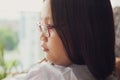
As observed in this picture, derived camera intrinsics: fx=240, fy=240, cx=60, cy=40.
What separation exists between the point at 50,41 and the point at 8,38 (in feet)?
6.27

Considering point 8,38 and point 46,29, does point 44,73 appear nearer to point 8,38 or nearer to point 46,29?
point 46,29

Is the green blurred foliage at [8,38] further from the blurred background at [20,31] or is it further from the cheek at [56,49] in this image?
the cheek at [56,49]

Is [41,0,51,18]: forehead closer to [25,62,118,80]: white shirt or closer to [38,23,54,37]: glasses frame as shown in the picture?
[38,23,54,37]: glasses frame

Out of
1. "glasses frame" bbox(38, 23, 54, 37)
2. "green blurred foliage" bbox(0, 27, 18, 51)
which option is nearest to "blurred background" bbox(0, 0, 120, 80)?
"green blurred foliage" bbox(0, 27, 18, 51)

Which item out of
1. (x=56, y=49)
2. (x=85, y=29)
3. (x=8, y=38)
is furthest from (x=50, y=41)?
(x=8, y=38)

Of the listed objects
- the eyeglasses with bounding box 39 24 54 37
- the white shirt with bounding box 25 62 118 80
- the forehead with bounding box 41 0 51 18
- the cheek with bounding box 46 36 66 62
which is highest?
the forehead with bounding box 41 0 51 18

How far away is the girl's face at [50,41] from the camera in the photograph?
1003 mm

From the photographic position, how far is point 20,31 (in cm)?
289

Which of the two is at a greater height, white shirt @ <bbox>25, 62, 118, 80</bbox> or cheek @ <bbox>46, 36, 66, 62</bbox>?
cheek @ <bbox>46, 36, 66, 62</bbox>

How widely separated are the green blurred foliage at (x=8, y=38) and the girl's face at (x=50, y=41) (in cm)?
184

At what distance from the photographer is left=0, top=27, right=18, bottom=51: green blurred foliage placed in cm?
280

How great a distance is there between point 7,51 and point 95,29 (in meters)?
2.00

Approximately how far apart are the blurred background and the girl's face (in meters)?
1.71

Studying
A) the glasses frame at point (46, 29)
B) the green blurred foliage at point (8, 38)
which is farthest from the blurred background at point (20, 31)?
the glasses frame at point (46, 29)
